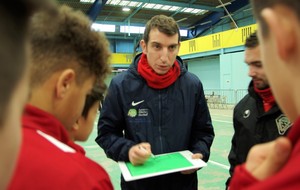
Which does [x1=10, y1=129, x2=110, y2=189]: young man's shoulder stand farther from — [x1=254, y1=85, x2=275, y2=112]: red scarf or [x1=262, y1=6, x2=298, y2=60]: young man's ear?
[x1=254, y1=85, x2=275, y2=112]: red scarf

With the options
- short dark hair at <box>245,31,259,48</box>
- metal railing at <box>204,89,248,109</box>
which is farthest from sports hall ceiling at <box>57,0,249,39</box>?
short dark hair at <box>245,31,259,48</box>

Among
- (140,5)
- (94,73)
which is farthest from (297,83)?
(140,5)

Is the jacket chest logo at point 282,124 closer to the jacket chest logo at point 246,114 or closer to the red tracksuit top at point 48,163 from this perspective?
the jacket chest logo at point 246,114

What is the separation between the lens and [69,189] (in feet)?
2.48

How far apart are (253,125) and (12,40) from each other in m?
1.72

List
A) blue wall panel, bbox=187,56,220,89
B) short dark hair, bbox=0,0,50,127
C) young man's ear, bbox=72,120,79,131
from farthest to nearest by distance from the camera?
blue wall panel, bbox=187,56,220,89 < young man's ear, bbox=72,120,79,131 < short dark hair, bbox=0,0,50,127

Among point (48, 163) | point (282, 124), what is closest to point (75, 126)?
point (48, 163)

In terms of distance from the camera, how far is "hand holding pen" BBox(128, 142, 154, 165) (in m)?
1.68

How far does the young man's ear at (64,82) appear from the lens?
3.10ft

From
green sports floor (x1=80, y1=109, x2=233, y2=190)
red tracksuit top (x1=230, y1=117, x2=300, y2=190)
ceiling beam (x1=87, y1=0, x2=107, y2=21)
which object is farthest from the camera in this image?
ceiling beam (x1=87, y1=0, x2=107, y2=21)

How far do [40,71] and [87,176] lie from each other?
37 cm

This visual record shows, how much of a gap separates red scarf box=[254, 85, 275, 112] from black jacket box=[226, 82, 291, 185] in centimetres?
3

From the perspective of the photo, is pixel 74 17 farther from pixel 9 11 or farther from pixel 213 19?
pixel 213 19

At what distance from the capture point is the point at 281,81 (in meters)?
0.66
